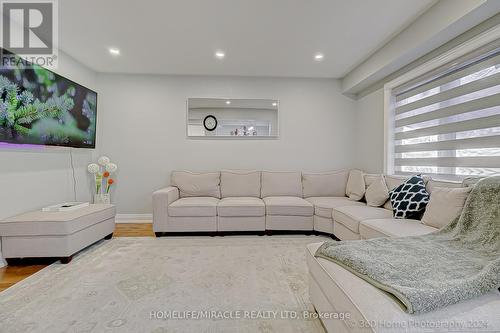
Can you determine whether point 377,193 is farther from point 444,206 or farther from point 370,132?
point 370,132

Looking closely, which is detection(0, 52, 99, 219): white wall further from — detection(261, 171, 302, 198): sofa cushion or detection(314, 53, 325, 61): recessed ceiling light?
detection(314, 53, 325, 61): recessed ceiling light

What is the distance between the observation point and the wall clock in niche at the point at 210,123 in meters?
4.04

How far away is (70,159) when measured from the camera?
3.29 meters

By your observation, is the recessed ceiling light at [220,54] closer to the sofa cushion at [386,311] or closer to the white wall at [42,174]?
the white wall at [42,174]

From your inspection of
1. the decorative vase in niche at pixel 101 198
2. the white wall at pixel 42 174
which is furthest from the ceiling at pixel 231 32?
the decorative vase in niche at pixel 101 198

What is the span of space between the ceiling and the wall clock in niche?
80 cm

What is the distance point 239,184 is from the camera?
3.85m

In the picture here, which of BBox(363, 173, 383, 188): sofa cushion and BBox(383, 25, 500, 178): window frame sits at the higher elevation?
BBox(383, 25, 500, 178): window frame

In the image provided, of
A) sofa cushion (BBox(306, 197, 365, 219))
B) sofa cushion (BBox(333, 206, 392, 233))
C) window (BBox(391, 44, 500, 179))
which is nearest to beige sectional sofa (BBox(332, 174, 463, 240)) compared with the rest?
sofa cushion (BBox(333, 206, 392, 233))

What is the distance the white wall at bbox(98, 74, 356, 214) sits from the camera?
3.95m

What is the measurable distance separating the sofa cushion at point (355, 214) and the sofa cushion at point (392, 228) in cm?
13

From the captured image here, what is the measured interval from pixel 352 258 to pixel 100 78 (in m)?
4.53

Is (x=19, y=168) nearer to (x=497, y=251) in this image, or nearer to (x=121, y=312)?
(x=121, y=312)

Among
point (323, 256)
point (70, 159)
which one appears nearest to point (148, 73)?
point (70, 159)
